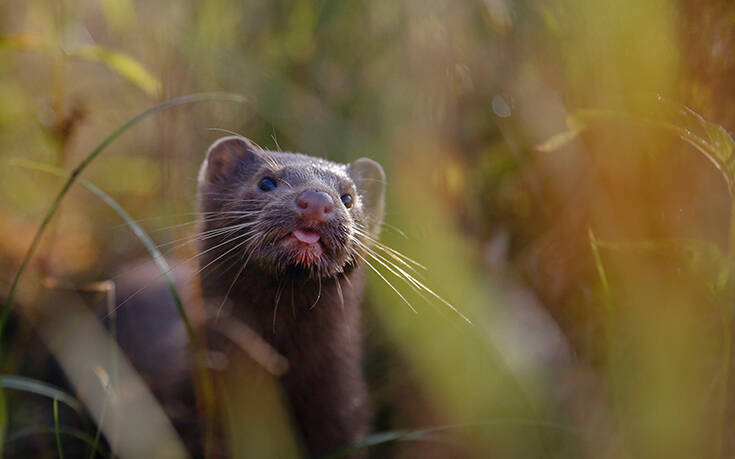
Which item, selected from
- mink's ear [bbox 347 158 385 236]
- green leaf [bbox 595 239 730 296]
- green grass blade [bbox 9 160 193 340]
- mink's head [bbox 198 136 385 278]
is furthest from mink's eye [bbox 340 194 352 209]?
green leaf [bbox 595 239 730 296]

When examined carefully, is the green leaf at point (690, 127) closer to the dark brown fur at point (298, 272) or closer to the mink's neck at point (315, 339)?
the dark brown fur at point (298, 272)

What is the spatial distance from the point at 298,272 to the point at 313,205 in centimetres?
25

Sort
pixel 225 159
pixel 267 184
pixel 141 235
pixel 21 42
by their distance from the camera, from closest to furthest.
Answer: pixel 141 235 → pixel 21 42 → pixel 267 184 → pixel 225 159

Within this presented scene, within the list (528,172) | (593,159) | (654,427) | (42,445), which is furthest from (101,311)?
(654,427)

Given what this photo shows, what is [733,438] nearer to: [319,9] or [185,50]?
[319,9]

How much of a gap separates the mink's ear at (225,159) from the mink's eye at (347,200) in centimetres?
56

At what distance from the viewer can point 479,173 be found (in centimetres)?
321

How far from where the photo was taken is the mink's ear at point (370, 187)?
2837mm

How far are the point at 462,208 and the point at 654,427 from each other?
150 cm

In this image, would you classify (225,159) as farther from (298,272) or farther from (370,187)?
(298,272)

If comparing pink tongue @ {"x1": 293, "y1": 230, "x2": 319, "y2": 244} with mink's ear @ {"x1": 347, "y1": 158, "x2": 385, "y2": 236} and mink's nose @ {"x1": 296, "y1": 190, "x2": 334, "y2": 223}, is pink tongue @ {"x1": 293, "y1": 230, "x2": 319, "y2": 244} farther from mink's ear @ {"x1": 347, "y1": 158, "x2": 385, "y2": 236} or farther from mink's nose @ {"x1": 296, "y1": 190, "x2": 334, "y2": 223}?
mink's ear @ {"x1": 347, "y1": 158, "x2": 385, "y2": 236}

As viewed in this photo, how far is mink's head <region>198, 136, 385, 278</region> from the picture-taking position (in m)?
2.18

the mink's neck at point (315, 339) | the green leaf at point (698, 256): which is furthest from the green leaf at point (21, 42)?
the green leaf at point (698, 256)

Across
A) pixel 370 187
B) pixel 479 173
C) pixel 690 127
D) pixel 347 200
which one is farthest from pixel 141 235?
pixel 479 173
